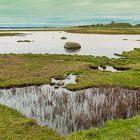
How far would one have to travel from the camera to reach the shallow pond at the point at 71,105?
27875 mm

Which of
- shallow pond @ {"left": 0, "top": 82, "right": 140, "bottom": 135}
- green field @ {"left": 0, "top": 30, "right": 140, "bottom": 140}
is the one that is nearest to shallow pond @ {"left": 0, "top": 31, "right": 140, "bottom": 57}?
green field @ {"left": 0, "top": 30, "right": 140, "bottom": 140}

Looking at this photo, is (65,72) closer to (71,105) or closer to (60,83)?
(60,83)

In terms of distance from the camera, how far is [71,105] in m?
32.1

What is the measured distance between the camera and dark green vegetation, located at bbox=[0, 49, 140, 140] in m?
23.7

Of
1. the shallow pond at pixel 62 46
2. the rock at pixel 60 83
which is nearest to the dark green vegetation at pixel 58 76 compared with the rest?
the rock at pixel 60 83

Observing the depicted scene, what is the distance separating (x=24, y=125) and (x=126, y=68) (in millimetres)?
30090

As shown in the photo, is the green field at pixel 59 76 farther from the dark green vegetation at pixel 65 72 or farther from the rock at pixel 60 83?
the rock at pixel 60 83

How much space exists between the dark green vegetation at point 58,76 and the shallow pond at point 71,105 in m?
1.80

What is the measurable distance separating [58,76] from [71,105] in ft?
47.8

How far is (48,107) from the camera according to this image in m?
31.7

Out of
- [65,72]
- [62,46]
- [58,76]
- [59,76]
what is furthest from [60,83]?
[62,46]

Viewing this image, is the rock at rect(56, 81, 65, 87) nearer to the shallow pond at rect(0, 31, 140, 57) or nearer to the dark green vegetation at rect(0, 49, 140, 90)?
the dark green vegetation at rect(0, 49, 140, 90)

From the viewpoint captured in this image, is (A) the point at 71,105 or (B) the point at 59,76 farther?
(B) the point at 59,76

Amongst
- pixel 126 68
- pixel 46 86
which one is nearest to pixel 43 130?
pixel 46 86
